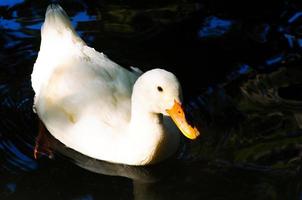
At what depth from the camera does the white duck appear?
13.2 feet

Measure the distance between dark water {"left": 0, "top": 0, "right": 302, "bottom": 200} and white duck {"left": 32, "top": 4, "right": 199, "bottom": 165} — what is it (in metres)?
0.15

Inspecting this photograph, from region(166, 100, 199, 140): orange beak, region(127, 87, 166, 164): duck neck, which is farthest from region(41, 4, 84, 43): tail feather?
region(166, 100, 199, 140): orange beak

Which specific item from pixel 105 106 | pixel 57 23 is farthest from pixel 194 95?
pixel 57 23

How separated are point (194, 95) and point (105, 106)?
85 centimetres

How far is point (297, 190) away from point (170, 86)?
0.99m

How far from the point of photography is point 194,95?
198 inches

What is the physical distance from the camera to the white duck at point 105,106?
13.2 ft

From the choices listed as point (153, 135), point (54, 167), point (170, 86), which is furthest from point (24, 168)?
point (170, 86)

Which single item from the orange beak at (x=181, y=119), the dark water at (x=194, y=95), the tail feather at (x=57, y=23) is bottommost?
the dark water at (x=194, y=95)

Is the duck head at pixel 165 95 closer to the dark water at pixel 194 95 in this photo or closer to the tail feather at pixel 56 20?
the dark water at pixel 194 95

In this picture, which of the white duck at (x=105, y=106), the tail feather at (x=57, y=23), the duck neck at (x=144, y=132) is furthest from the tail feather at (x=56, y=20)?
the duck neck at (x=144, y=132)

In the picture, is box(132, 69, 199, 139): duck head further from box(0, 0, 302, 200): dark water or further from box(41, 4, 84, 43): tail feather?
box(41, 4, 84, 43): tail feather

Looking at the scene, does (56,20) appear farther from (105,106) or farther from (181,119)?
(181,119)

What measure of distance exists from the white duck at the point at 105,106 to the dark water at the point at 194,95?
15 cm
